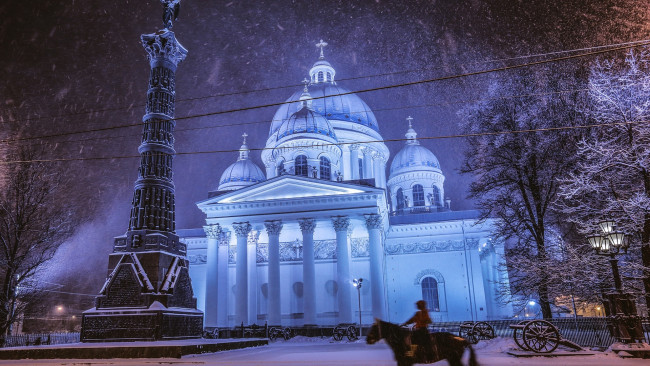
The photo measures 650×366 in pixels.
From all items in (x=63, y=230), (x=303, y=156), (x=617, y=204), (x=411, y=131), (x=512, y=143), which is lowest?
(x=617, y=204)

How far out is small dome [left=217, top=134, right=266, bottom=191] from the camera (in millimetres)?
49625

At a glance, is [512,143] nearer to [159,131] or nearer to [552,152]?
[552,152]

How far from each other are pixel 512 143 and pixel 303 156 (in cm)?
2391

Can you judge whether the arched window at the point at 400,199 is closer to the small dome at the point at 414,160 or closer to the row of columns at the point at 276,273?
the small dome at the point at 414,160

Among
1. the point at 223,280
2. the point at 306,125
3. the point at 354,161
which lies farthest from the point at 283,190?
the point at 354,161

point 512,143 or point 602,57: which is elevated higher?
point 602,57

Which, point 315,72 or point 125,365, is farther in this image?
point 315,72

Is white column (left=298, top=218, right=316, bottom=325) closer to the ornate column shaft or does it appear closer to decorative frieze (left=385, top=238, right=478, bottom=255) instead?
decorative frieze (left=385, top=238, right=478, bottom=255)

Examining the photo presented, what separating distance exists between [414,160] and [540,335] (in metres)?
41.1

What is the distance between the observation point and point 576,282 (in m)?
17.7

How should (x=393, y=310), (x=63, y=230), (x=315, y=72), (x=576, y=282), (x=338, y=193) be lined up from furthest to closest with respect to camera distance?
(x=315, y=72), (x=393, y=310), (x=338, y=193), (x=63, y=230), (x=576, y=282)

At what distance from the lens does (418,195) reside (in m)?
51.1

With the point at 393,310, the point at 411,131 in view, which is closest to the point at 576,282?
the point at 393,310

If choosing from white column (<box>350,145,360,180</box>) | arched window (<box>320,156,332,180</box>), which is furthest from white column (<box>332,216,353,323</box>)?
white column (<box>350,145,360,180</box>)
